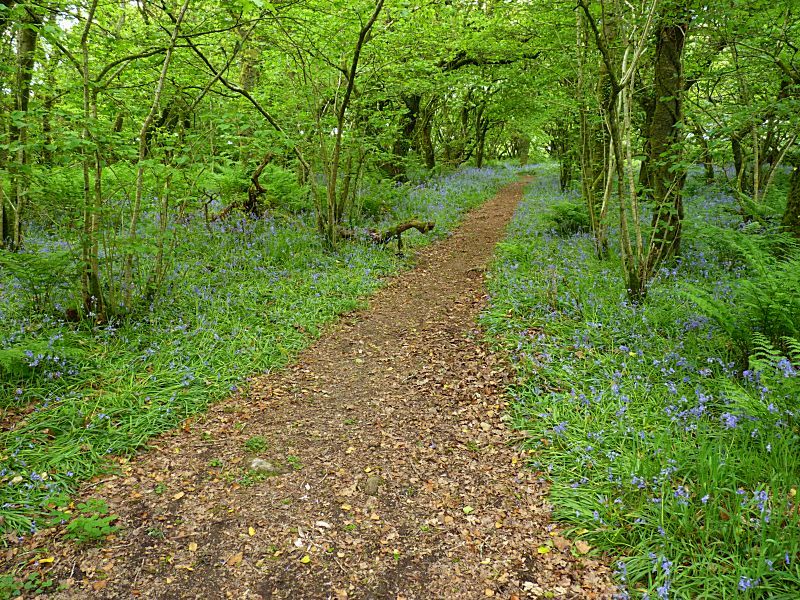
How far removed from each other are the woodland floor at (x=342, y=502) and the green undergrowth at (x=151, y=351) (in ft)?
1.05

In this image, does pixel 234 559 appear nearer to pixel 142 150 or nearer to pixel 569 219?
pixel 142 150

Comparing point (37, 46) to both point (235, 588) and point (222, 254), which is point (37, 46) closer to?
point (222, 254)

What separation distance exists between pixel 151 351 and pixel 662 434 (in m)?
5.31

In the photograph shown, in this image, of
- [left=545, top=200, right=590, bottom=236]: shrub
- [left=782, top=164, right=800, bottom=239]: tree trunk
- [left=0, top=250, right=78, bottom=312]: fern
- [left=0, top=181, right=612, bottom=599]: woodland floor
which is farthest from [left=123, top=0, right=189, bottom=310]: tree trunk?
[left=545, top=200, right=590, bottom=236]: shrub

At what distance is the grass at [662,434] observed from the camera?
2791 mm

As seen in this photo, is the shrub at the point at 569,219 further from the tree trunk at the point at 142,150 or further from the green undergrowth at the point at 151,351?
the tree trunk at the point at 142,150

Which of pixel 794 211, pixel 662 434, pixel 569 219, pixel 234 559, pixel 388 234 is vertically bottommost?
pixel 234 559

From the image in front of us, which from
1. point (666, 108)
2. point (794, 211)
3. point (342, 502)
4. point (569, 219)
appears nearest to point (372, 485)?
point (342, 502)

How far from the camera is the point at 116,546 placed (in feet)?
10.5

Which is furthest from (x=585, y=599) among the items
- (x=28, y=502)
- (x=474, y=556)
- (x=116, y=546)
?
(x=28, y=502)

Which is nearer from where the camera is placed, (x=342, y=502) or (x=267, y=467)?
(x=342, y=502)

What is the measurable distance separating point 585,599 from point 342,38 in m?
8.77

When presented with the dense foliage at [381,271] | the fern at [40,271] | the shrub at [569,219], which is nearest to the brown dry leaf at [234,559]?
the dense foliage at [381,271]

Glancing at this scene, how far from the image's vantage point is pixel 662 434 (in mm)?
3705
